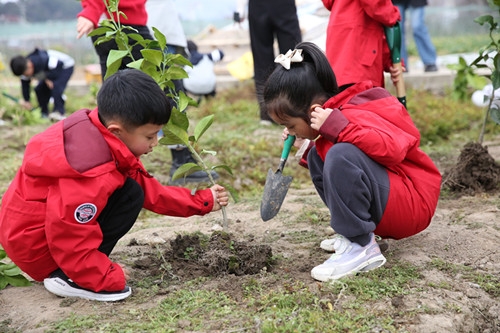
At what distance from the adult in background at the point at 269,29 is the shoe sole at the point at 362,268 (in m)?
3.14

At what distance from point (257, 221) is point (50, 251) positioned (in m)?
1.38

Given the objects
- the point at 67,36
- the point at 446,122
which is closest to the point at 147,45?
the point at 446,122

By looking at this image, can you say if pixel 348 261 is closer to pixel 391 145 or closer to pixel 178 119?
pixel 391 145

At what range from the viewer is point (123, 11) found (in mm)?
4121

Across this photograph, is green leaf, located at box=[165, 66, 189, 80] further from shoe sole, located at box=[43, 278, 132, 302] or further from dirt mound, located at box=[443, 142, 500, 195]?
dirt mound, located at box=[443, 142, 500, 195]

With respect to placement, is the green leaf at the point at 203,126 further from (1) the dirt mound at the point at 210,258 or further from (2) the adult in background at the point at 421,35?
(2) the adult in background at the point at 421,35

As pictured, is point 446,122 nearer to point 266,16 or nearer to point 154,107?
point 266,16

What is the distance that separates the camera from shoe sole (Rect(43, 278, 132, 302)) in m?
2.49

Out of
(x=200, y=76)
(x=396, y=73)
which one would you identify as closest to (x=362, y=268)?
(x=396, y=73)

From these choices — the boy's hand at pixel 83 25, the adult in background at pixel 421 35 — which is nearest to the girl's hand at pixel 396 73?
the boy's hand at pixel 83 25

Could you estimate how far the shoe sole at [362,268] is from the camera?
2.53 metres

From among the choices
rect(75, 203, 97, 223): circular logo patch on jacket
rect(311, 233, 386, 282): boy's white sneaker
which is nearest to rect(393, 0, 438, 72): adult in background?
rect(311, 233, 386, 282): boy's white sneaker

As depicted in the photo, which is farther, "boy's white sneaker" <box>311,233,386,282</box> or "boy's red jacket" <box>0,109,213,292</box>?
"boy's white sneaker" <box>311,233,386,282</box>

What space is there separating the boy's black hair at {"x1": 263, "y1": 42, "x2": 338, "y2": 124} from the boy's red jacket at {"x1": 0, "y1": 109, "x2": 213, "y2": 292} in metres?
0.64
